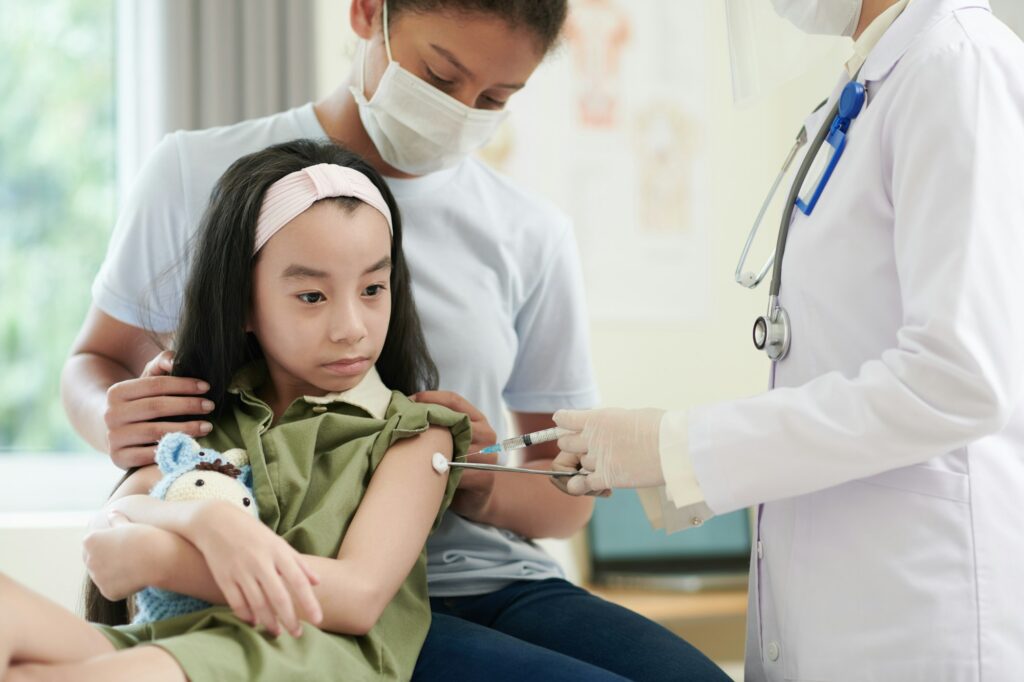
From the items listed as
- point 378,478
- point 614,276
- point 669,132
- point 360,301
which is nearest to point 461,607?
point 378,478

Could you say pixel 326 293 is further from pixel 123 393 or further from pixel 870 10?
pixel 870 10

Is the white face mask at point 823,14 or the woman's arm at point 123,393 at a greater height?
the white face mask at point 823,14

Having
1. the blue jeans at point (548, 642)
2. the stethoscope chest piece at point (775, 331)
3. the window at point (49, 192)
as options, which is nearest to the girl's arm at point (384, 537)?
the blue jeans at point (548, 642)

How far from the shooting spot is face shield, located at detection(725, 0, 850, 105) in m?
1.40

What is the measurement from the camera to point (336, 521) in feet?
4.20

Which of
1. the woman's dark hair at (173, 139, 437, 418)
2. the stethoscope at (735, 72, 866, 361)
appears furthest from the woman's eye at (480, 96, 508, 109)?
the stethoscope at (735, 72, 866, 361)

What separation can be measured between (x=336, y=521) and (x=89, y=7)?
287 cm

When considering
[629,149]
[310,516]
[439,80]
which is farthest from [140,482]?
[629,149]

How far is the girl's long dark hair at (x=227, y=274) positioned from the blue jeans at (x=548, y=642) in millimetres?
459

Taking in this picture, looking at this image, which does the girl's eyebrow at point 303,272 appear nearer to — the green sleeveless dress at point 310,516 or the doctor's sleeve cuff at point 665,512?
the green sleeveless dress at point 310,516

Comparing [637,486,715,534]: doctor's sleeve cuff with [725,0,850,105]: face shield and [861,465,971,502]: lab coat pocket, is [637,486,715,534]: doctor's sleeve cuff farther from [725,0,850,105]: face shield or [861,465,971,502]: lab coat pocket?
[725,0,850,105]: face shield

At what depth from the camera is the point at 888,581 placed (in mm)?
1133

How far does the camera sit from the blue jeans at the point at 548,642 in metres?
1.25

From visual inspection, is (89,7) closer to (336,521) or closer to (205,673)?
(336,521)
